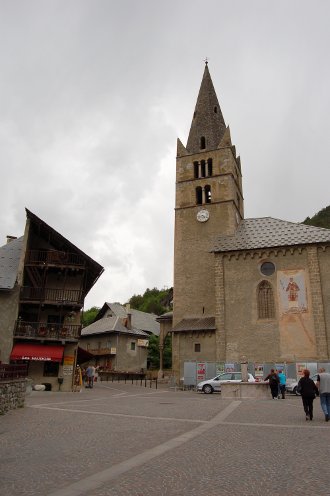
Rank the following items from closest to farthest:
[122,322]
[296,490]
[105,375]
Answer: [296,490]
[105,375]
[122,322]

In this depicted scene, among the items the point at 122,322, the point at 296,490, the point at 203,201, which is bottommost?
the point at 296,490

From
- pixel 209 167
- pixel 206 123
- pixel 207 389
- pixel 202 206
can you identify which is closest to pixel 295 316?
pixel 207 389

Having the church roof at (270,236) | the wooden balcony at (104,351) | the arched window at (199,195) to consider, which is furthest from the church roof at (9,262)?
the wooden balcony at (104,351)

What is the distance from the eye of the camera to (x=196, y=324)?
36.9m

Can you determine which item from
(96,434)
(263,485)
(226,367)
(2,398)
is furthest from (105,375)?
(263,485)

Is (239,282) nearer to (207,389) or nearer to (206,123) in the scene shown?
(207,389)

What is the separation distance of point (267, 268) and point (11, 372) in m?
24.9

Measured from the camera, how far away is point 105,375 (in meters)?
48.8

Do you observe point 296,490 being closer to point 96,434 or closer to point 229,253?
point 96,434

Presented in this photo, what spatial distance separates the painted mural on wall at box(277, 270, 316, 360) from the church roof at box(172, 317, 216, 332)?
5.94 m

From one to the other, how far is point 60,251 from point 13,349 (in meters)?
7.63

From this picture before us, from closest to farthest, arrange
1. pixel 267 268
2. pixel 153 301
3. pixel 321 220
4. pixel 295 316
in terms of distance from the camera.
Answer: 1. pixel 295 316
2. pixel 267 268
3. pixel 321 220
4. pixel 153 301

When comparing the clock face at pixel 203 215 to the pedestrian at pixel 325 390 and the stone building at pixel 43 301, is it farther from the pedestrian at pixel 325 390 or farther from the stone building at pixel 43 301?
the pedestrian at pixel 325 390

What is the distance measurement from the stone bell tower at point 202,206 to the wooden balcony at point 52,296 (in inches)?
465
